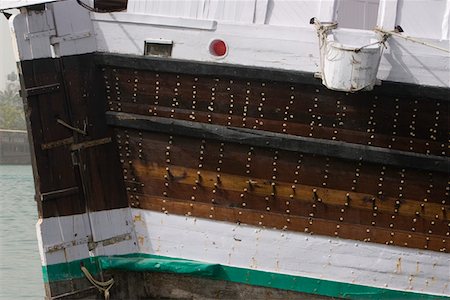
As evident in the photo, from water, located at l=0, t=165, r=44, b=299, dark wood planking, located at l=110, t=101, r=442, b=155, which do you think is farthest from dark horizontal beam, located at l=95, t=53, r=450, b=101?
water, located at l=0, t=165, r=44, b=299

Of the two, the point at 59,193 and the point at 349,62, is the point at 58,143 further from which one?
the point at 349,62

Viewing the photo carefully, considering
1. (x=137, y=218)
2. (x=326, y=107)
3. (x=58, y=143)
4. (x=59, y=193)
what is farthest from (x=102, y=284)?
(x=326, y=107)

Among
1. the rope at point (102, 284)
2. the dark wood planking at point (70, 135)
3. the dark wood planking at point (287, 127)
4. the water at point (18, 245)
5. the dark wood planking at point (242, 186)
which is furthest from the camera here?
the water at point (18, 245)

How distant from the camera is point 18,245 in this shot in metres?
17.3

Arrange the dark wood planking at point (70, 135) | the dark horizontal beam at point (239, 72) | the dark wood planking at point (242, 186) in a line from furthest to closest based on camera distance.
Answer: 1. the dark wood planking at point (70, 135)
2. the dark wood planking at point (242, 186)
3. the dark horizontal beam at point (239, 72)

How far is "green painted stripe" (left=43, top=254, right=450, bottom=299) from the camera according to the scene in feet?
26.2

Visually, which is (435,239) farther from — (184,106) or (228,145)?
(184,106)

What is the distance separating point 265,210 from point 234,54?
1.36m

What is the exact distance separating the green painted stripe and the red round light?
6.11ft

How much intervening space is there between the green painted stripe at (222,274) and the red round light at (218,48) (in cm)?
186

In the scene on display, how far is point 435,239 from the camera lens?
25.6ft

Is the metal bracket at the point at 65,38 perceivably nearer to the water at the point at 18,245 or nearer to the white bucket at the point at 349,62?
the white bucket at the point at 349,62

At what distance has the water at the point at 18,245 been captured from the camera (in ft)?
45.2

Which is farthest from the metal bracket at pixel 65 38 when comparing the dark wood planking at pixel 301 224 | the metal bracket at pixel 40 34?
the dark wood planking at pixel 301 224
